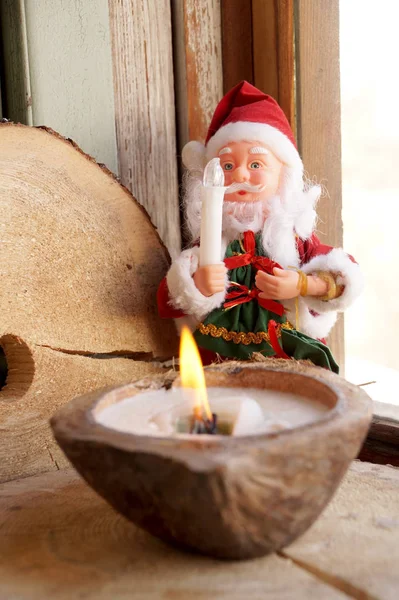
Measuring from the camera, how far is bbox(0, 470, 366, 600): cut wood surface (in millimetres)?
654

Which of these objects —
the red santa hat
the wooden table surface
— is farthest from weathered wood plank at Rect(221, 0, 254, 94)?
the wooden table surface

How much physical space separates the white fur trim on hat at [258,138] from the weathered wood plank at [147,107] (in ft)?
0.82

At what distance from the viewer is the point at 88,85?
5.08 feet

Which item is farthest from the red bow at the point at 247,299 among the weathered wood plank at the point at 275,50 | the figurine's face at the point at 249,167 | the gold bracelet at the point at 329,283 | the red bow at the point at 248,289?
the weathered wood plank at the point at 275,50

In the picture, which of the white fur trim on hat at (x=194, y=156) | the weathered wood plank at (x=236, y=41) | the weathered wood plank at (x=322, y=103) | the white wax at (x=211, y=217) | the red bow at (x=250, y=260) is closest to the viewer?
the white wax at (x=211, y=217)

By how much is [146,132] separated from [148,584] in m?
1.27

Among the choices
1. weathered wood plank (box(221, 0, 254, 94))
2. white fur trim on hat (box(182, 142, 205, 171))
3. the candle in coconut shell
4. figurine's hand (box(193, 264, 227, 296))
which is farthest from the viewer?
weathered wood plank (box(221, 0, 254, 94))

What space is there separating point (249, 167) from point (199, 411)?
85 cm

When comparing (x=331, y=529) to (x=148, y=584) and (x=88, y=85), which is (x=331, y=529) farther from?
(x=88, y=85)

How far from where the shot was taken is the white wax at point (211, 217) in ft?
3.85

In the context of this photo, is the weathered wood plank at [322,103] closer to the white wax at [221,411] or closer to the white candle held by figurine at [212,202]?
the white candle held by figurine at [212,202]

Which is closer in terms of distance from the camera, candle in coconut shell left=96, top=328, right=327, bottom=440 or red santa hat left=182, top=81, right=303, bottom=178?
candle in coconut shell left=96, top=328, right=327, bottom=440

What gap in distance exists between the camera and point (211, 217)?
118 cm

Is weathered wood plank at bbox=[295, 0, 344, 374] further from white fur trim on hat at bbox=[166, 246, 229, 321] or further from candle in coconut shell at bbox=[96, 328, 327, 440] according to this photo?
candle in coconut shell at bbox=[96, 328, 327, 440]
